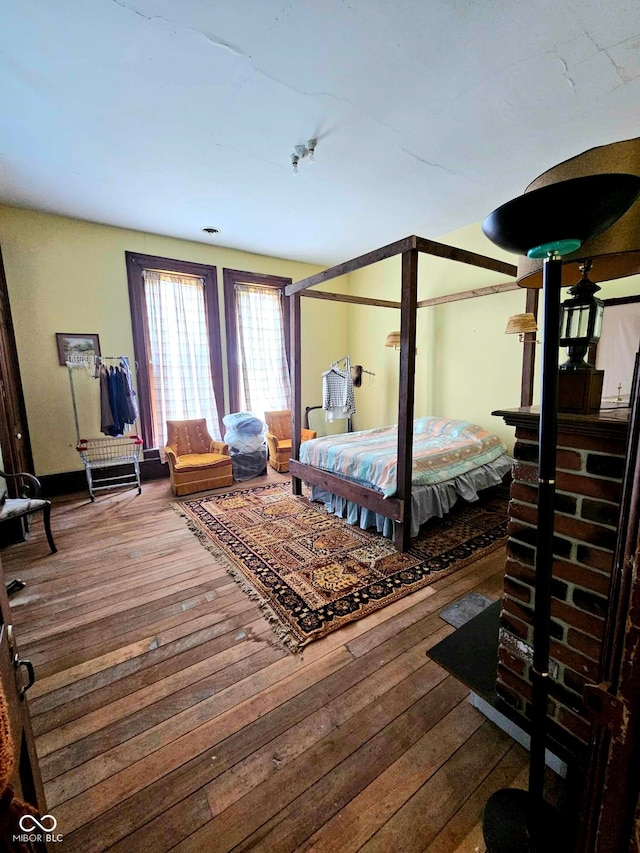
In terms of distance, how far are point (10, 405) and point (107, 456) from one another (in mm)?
1188

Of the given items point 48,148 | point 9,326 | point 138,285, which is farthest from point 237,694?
point 138,285

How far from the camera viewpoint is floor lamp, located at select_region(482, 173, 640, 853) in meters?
0.73

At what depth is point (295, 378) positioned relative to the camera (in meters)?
3.79

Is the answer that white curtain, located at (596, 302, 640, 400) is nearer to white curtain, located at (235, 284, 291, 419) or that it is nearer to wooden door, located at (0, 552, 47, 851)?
wooden door, located at (0, 552, 47, 851)

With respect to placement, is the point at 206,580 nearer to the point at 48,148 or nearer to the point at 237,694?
the point at 237,694

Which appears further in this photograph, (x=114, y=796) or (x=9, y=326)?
(x=9, y=326)

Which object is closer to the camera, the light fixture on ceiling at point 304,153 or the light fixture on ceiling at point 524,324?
the light fixture on ceiling at point 304,153

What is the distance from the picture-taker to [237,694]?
1549 mm

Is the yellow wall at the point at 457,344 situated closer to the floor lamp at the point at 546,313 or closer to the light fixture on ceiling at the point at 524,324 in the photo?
the light fixture on ceiling at the point at 524,324

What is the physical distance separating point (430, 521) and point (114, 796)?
8.73ft

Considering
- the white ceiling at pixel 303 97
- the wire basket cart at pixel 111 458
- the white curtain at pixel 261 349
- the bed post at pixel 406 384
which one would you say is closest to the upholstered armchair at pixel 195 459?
the wire basket cart at pixel 111 458

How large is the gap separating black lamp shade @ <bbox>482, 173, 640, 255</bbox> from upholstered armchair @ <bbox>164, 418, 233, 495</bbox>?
3.85 meters

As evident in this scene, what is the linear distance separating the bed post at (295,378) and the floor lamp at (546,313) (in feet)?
9.62

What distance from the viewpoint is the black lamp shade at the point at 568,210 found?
0.72 meters
